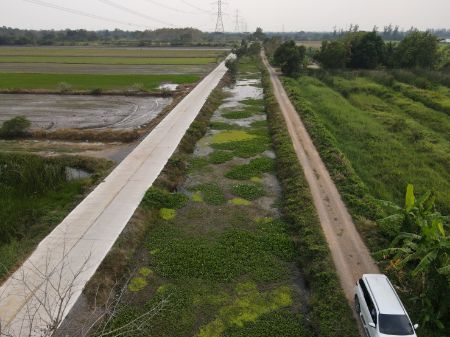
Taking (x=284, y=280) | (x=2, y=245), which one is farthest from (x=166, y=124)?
(x=284, y=280)

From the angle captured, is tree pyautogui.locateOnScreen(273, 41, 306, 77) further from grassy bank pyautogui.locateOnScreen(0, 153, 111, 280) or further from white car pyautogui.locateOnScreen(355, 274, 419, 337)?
white car pyautogui.locateOnScreen(355, 274, 419, 337)

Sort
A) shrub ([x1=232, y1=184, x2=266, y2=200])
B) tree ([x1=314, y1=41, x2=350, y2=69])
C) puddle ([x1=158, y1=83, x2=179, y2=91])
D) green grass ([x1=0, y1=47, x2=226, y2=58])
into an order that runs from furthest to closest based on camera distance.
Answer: green grass ([x1=0, y1=47, x2=226, y2=58]) < tree ([x1=314, y1=41, x2=350, y2=69]) < puddle ([x1=158, y1=83, x2=179, y2=91]) < shrub ([x1=232, y1=184, x2=266, y2=200])

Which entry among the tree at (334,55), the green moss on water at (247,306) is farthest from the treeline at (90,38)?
the green moss on water at (247,306)

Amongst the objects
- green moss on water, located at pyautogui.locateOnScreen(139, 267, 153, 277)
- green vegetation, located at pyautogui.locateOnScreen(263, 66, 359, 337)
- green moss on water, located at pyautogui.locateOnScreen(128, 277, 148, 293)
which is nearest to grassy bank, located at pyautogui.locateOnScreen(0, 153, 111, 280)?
green moss on water, located at pyautogui.locateOnScreen(128, 277, 148, 293)

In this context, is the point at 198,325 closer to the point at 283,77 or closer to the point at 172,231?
the point at 172,231

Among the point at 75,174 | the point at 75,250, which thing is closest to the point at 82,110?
the point at 75,174
